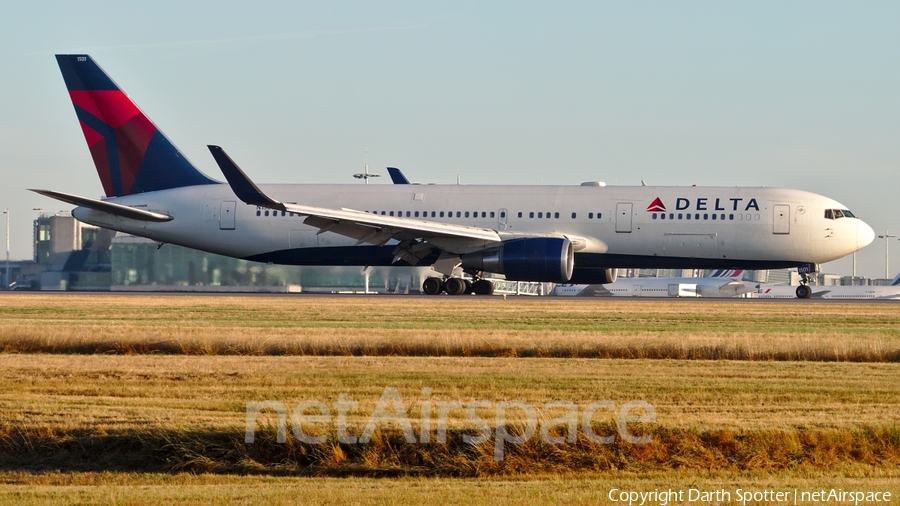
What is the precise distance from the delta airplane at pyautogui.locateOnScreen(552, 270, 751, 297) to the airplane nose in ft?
128

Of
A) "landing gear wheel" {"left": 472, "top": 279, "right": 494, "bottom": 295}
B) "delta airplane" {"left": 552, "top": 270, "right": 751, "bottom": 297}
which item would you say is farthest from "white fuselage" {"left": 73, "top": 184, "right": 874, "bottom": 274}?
"delta airplane" {"left": 552, "top": 270, "right": 751, "bottom": 297}

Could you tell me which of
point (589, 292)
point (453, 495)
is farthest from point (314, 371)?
point (589, 292)

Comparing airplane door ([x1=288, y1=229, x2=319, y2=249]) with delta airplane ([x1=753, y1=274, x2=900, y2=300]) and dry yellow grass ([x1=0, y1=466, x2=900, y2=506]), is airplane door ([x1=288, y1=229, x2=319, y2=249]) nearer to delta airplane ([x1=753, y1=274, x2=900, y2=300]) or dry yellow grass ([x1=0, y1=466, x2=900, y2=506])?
dry yellow grass ([x1=0, y1=466, x2=900, y2=506])

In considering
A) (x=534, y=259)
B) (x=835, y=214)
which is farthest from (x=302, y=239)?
(x=835, y=214)

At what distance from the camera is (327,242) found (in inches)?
1389

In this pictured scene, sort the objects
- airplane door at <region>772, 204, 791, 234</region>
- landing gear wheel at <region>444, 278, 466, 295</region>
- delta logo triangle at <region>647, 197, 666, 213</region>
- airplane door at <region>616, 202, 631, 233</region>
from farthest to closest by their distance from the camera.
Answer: landing gear wheel at <region>444, 278, 466, 295</region>
airplane door at <region>616, 202, 631, 233</region>
delta logo triangle at <region>647, 197, 666, 213</region>
airplane door at <region>772, 204, 791, 234</region>

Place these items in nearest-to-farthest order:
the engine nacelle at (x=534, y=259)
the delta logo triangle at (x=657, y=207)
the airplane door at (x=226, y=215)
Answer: the engine nacelle at (x=534, y=259) < the delta logo triangle at (x=657, y=207) < the airplane door at (x=226, y=215)

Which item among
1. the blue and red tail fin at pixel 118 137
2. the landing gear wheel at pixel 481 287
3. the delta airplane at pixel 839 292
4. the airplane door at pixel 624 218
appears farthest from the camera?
the delta airplane at pixel 839 292

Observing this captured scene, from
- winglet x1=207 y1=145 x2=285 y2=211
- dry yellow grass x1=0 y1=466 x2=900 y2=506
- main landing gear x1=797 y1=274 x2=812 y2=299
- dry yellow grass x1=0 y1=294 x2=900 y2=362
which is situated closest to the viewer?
dry yellow grass x1=0 y1=466 x2=900 y2=506

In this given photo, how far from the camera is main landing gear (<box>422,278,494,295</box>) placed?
34.9 m

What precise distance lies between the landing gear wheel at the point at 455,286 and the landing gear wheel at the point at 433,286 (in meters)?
0.37

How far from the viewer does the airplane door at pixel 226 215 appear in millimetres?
35656

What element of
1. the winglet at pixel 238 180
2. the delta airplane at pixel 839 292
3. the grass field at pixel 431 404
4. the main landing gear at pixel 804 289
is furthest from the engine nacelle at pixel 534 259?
the delta airplane at pixel 839 292

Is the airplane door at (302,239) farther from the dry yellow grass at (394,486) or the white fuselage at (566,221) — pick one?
the dry yellow grass at (394,486)
